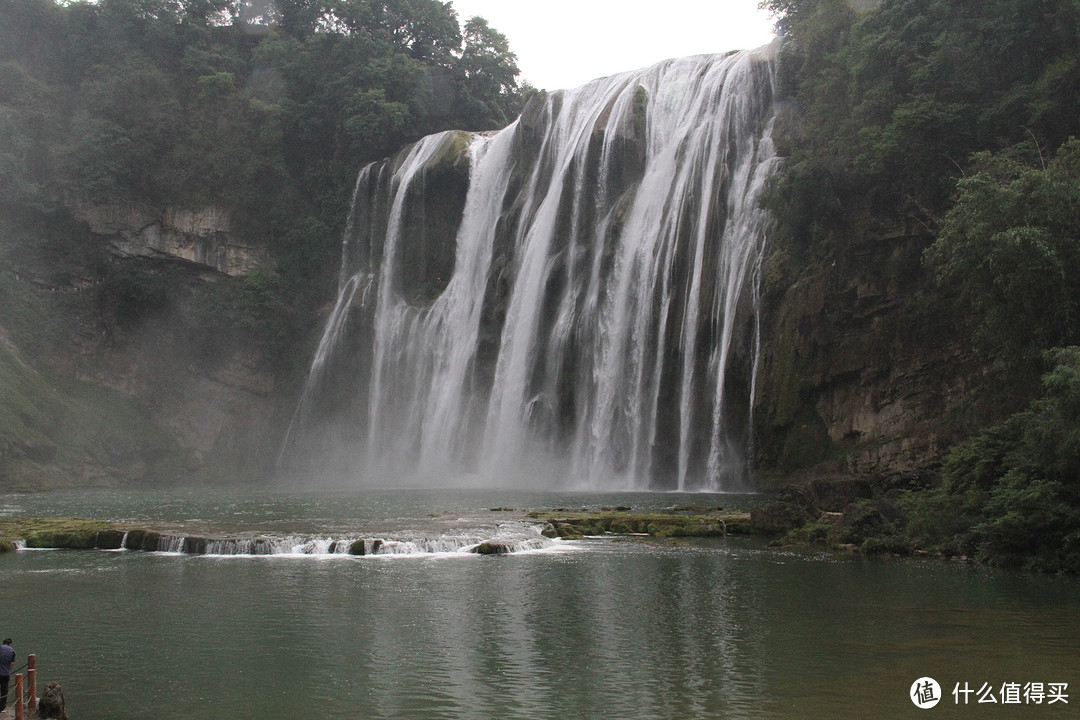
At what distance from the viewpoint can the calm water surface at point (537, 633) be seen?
10742mm

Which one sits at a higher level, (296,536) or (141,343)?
(141,343)

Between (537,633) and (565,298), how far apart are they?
107ft

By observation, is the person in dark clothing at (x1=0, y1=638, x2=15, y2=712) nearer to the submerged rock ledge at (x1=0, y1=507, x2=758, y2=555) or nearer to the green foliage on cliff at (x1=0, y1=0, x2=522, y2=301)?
the submerged rock ledge at (x1=0, y1=507, x2=758, y2=555)

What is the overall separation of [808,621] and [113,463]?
1806 inches

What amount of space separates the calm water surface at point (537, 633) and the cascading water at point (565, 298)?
55.2ft

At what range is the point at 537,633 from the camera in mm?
13898

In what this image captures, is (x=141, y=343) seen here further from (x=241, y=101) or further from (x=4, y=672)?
(x=4, y=672)

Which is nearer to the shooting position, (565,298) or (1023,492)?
(1023,492)

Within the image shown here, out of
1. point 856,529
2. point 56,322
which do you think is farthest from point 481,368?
point 856,529

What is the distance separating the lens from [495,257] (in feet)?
169

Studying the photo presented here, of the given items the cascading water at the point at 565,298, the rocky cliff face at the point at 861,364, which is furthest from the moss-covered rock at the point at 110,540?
the rocky cliff face at the point at 861,364

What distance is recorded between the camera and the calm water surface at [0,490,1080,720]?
1074cm

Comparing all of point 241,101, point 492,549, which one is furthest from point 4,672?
point 241,101

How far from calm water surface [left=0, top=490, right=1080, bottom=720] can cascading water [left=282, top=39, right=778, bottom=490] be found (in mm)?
A: 16819
